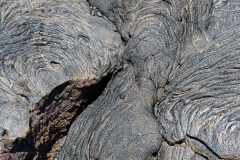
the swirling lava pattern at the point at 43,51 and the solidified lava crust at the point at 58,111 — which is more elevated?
the swirling lava pattern at the point at 43,51

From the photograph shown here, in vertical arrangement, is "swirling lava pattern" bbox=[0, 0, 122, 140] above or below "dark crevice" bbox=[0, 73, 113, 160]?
above

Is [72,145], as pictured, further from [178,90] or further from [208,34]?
[208,34]

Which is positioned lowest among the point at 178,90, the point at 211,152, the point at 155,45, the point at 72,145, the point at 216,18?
the point at 72,145

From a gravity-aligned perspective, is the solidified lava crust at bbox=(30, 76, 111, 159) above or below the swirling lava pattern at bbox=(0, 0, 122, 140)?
below

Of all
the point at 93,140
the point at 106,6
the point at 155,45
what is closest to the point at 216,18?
the point at 155,45

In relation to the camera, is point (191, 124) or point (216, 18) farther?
point (216, 18)
